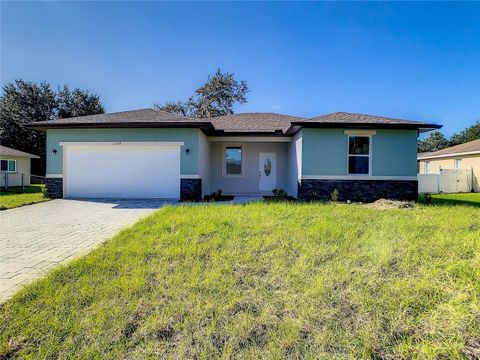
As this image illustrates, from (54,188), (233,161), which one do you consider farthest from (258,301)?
(54,188)

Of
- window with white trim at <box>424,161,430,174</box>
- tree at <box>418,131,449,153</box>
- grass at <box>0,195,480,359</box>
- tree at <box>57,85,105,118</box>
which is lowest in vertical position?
grass at <box>0,195,480,359</box>

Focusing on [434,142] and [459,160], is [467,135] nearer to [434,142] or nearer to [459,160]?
[434,142]

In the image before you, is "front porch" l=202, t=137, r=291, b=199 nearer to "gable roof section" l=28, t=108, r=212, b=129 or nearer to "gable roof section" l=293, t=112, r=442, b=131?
"gable roof section" l=28, t=108, r=212, b=129

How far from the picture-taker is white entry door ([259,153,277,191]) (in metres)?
14.2

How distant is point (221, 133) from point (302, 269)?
34.0 ft

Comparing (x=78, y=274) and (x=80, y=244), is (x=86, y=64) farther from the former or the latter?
(x=78, y=274)

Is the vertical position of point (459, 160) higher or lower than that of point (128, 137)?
lower

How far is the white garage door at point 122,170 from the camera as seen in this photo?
11.2m

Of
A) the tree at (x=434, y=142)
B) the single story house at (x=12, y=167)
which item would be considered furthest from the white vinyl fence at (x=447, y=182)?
the tree at (x=434, y=142)

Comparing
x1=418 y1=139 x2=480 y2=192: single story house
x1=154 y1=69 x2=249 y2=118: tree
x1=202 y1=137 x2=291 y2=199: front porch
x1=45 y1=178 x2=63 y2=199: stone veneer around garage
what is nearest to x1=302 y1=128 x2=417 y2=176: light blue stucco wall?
x1=202 y1=137 x2=291 y2=199: front porch

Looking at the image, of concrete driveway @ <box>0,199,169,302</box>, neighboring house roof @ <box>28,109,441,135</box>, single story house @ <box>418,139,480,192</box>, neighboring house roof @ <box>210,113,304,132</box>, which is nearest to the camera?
concrete driveway @ <box>0,199,169,302</box>

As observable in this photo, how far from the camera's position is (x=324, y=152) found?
34.7 feet

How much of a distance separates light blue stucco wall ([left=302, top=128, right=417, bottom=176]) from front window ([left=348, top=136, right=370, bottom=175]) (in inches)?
9.1

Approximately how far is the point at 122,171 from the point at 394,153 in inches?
464
